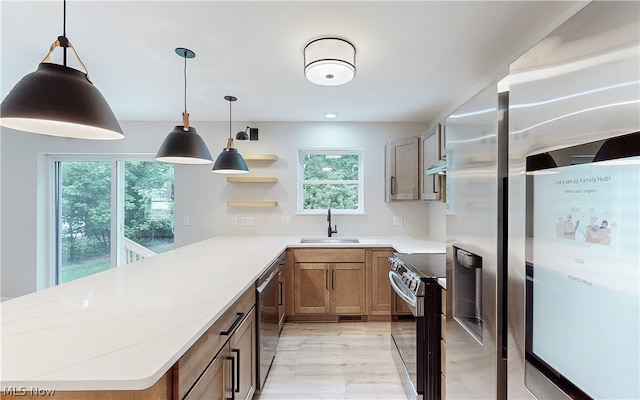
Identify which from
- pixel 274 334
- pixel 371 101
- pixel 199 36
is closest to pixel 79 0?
pixel 199 36

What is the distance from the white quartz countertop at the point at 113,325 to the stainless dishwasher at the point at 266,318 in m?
0.23

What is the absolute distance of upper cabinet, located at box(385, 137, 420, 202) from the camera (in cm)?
A: 311

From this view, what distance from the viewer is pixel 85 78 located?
45.0 inches

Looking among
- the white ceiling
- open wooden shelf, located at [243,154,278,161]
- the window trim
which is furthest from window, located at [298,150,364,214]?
the window trim

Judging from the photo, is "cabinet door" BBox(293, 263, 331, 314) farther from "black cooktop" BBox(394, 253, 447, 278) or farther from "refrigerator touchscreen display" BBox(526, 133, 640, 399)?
"refrigerator touchscreen display" BBox(526, 133, 640, 399)

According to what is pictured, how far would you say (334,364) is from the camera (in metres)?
2.36

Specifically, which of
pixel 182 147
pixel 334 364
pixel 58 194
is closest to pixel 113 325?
pixel 182 147

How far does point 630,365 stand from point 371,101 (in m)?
2.78

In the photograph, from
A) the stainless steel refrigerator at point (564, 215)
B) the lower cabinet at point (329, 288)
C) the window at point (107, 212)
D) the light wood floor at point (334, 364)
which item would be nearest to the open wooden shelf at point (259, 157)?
the window at point (107, 212)

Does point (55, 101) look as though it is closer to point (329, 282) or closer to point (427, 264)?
point (427, 264)

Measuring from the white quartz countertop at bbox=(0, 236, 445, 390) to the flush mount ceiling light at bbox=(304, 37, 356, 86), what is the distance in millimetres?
1396

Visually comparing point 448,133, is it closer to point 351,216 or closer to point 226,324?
point 226,324

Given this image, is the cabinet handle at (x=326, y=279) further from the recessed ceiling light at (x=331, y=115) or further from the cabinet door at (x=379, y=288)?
the recessed ceiling light at (x=331, y=115)

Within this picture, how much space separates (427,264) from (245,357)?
1326 mm
